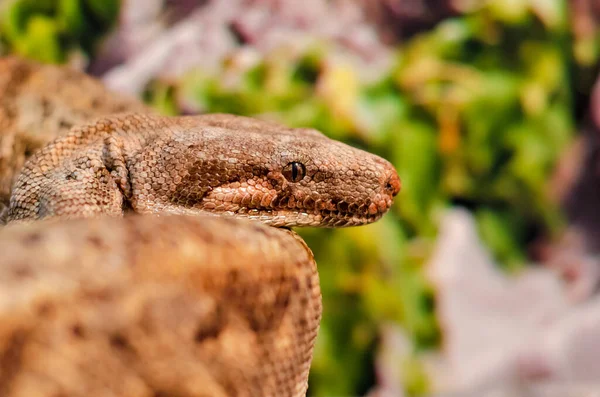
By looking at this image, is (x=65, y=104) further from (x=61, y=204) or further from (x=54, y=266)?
(x=54, y=266)

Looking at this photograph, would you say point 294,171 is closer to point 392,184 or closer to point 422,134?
point 392,184

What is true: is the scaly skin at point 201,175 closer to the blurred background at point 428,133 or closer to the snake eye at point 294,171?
the snake eye at point 294,171

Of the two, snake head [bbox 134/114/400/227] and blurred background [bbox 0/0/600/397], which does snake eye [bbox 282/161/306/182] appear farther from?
blurred background [bbox 0/0/600/397]

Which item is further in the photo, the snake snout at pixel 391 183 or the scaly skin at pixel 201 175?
the snake snout at pixel 391 183

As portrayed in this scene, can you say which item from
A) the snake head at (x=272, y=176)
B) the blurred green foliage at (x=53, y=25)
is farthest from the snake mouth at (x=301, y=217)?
the blurred green foliage at (x=53, y=25)

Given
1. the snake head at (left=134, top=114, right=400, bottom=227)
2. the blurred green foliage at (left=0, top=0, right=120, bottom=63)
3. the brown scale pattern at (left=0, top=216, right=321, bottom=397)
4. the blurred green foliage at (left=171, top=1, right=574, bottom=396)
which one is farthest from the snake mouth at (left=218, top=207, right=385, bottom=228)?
the blurred green foliage at (left=0, top=0, right=120, bottom=63)

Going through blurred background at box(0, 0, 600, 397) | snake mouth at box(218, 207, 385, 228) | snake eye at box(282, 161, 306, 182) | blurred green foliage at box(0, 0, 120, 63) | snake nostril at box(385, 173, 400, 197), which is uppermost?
snake eye at box(282, 161, 306, 182)

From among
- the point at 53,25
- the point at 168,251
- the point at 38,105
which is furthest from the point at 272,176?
the point at 53,25

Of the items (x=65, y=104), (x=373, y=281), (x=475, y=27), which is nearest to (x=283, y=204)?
(x=65, y=104)
